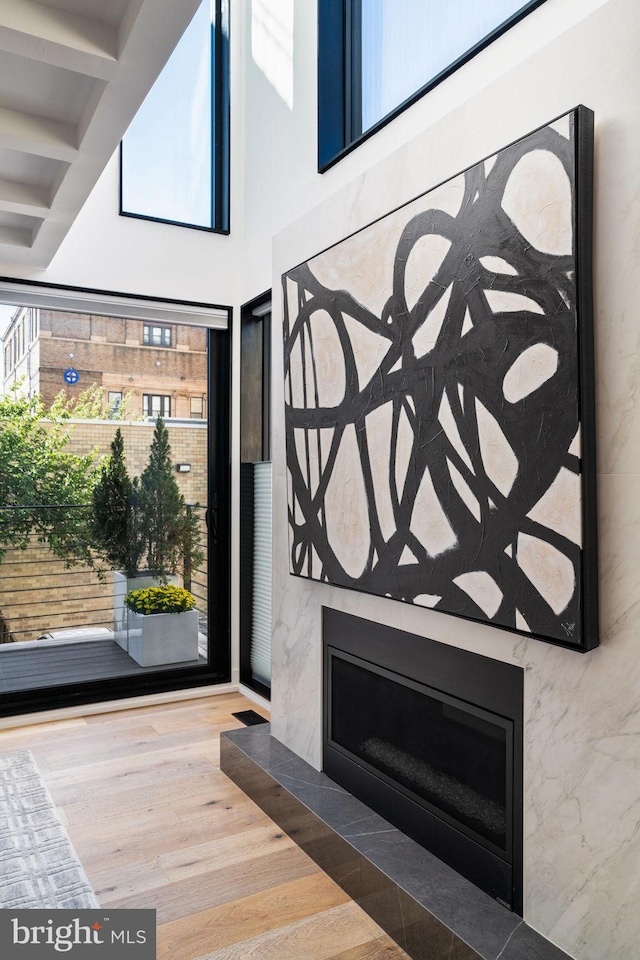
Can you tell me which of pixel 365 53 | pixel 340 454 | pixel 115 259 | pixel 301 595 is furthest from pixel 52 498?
pixel 365 53

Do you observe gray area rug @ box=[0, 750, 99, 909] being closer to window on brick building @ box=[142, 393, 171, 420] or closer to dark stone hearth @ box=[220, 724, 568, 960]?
dark stone hearth @ box=[220, 724, 568, 960]

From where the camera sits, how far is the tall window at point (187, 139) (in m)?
3.67

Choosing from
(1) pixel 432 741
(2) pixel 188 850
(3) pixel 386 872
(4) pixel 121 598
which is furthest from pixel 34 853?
(4) pixel 121 598

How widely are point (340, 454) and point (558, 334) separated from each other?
984mm

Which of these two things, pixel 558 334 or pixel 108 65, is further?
pixel 108 65

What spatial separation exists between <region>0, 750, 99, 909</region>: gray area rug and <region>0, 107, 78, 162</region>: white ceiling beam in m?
2.20

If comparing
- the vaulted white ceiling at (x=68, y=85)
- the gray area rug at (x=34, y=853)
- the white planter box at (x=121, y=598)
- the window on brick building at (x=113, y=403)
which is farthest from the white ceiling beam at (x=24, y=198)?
the gray area rug at (x=34, y=853)

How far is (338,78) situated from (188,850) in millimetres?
2984

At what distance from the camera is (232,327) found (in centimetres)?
390

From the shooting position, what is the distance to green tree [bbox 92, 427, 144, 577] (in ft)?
12.0

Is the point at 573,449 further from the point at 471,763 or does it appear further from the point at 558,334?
the point at 471,763

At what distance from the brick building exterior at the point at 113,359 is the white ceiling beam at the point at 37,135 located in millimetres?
1365

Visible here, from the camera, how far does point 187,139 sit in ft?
12.5

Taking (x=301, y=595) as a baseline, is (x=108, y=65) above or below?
above
